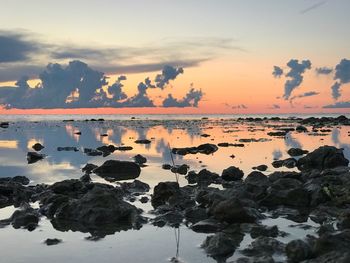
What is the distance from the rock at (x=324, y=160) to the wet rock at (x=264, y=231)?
16.3m

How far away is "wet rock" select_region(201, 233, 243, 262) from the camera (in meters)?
11.5

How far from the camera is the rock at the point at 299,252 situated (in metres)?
10.6

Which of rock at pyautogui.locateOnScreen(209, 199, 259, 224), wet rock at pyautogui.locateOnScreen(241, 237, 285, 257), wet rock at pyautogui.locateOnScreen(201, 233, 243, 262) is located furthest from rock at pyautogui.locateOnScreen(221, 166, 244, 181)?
wet rock at pyautogui.locateOnScreen(241, 237, 285, 257)

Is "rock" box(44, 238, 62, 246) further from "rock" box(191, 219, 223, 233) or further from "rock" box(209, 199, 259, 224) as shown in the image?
"rock" box(209, 199, 259, 224)

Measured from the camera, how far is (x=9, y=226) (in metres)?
14.9

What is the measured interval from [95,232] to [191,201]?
194 inches

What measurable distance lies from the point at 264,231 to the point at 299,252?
117 inches

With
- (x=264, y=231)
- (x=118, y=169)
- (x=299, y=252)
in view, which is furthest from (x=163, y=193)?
(x=118, y=169)

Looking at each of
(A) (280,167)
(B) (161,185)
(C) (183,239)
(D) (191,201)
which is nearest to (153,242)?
(C) (183,239)

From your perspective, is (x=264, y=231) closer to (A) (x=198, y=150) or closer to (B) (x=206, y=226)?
(B) (x=206, y=226)

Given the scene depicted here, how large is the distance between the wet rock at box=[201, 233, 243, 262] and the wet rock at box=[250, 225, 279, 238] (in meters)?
1.18

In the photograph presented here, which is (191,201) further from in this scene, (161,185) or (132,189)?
(132,189)

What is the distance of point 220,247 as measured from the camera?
11.7 metres

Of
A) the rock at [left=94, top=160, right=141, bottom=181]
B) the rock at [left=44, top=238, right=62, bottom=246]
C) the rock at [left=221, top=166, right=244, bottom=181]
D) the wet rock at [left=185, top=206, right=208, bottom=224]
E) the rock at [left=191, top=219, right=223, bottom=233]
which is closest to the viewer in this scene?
the rock at [left=44, top=238, right=62, bottom=246]
